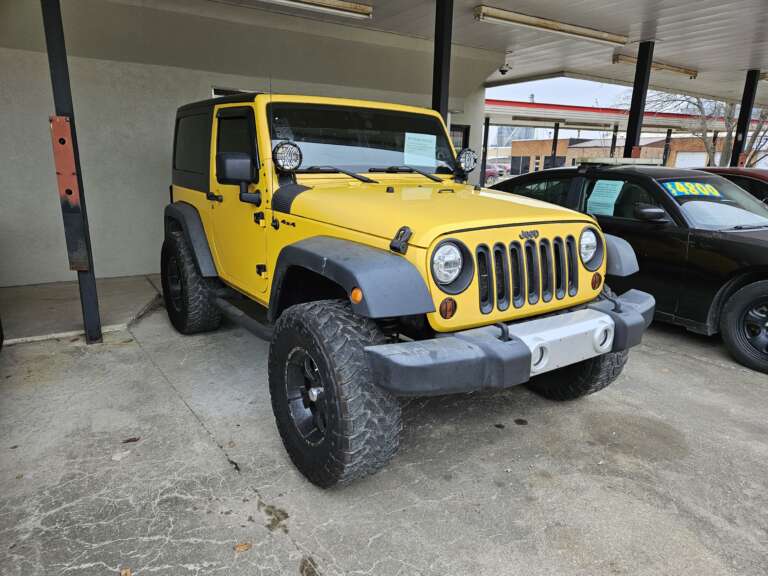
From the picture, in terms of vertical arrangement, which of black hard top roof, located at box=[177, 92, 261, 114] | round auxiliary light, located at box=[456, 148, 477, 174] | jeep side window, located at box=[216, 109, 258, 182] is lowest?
round auxiliary light, located at box=[456, 148, 477, 174]

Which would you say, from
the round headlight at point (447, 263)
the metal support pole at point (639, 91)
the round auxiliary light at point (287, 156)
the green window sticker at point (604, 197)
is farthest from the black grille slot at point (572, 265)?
the metal support pole at point (639, 91)

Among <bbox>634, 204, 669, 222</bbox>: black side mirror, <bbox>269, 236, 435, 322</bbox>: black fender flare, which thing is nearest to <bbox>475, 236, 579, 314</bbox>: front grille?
<bbox>269, 236, 435, 322</bbox>: black fender flare

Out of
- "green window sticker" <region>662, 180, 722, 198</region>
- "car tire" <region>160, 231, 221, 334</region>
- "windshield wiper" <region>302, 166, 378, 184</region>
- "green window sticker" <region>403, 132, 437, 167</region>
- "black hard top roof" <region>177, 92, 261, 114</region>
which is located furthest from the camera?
"green window sticker" <region>662, 180, 722, 198</region>

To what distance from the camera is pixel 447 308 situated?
232 centimetres

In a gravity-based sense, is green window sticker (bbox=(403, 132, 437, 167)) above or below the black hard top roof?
below

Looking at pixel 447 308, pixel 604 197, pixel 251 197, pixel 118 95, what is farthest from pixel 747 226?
pixel 118 95

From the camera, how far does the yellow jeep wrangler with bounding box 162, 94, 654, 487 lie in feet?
7.32

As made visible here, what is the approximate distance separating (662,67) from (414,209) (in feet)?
34.1

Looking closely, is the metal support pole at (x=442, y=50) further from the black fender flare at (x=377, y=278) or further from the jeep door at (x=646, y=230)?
the black fender flare at (x=377, y=278)

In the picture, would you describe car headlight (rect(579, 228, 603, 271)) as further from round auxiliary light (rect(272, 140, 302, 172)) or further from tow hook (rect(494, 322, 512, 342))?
round auxiliary light (rect(272, 140, 302, 172))

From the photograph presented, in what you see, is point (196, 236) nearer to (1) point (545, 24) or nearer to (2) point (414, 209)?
(2) point (414, 209)

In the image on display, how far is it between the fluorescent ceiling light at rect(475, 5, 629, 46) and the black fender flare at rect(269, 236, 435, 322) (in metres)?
5.53

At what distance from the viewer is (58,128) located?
406 cm

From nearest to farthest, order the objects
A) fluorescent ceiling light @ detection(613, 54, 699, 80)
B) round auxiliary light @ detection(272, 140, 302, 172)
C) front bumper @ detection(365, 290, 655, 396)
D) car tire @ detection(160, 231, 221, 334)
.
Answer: front bumper @ detection(365, 290, 655, 396), round auxiliary light @ detection(272, 140, 302, 172), car tire @ detection(160, 231, 221, 334), fluorescent ceiling light @ detection(613, 54, 699, 80)
